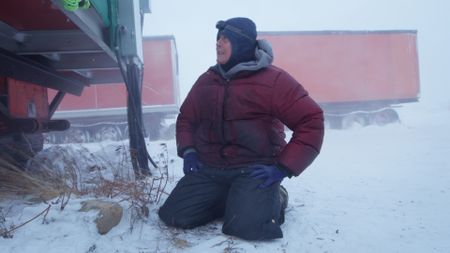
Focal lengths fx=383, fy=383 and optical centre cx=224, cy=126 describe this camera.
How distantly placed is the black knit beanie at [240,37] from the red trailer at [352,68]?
36.5 ft

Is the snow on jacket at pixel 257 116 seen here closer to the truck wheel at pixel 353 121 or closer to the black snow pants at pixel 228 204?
the black snow pants at pixel 228 204

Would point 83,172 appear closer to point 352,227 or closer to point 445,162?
point 352,227

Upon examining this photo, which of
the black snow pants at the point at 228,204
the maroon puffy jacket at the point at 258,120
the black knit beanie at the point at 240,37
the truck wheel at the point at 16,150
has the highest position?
the black knit beanie at the point at 240,37

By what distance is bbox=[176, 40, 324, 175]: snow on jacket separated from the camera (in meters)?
2.48

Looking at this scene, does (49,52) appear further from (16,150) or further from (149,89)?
(149,89)

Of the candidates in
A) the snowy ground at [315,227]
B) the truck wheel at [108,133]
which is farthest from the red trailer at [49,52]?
the truck wheel at [108,133]

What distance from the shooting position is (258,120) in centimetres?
267

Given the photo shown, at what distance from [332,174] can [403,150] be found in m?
2.85

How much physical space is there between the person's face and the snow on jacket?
3.3 inches

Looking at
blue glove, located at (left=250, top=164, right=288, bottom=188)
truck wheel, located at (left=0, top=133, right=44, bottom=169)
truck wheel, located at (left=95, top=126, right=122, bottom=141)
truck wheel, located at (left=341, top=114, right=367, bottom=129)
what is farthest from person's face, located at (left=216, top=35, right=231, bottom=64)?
truck wheel, located at (left=341, top=114, right=367, bottom=129)

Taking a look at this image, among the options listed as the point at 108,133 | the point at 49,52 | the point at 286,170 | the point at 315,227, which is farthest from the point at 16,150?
the point at 108,133

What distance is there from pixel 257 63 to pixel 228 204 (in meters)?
1.00

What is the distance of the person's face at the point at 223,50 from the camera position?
2.75 meters

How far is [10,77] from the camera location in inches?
155
